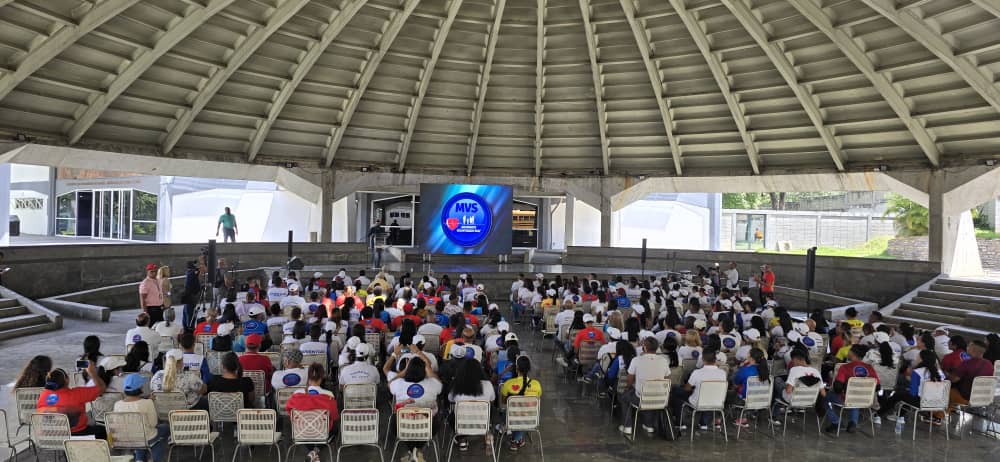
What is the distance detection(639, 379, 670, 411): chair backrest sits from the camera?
7.66 metres

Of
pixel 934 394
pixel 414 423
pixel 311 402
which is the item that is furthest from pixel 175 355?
pixel 934 394

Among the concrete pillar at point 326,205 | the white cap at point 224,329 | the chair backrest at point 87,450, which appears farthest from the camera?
the concrete pillar at point 326,205

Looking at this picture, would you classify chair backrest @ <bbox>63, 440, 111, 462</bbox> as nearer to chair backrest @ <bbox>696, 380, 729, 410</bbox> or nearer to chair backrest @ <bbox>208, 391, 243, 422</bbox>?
chair backrest @ <bbox>208, 391, 243, 422</bbox>

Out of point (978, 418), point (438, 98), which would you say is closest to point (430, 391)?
point (978, 418)

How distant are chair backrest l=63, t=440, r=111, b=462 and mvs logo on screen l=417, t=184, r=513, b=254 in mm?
19319

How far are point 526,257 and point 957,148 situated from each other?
1630 centimetres

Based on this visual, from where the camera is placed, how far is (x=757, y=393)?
26.1ft

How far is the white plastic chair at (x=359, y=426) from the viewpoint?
6.29m

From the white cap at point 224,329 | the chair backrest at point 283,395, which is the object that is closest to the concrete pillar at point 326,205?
the white cap at point 224,329

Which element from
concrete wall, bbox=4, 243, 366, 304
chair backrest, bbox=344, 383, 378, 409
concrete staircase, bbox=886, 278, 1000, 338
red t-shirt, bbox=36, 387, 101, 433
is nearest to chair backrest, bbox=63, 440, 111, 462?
red t-shirt, bbox=36, 387, 101, 433

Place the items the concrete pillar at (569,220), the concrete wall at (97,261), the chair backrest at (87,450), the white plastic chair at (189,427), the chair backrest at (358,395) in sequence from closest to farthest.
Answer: the chair backrest at (87,450) → the white plastic chair at (189,427) → the chair backrest at (358,395) → the concrete wall at (97,261) → the concrete pillar at (569,220)

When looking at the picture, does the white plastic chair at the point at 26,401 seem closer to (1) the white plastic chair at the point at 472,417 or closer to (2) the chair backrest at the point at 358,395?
(2) the chair backrest at the point at 358,395

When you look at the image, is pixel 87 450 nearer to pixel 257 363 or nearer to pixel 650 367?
pixel 257 363

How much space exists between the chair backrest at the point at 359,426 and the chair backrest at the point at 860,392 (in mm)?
5842
